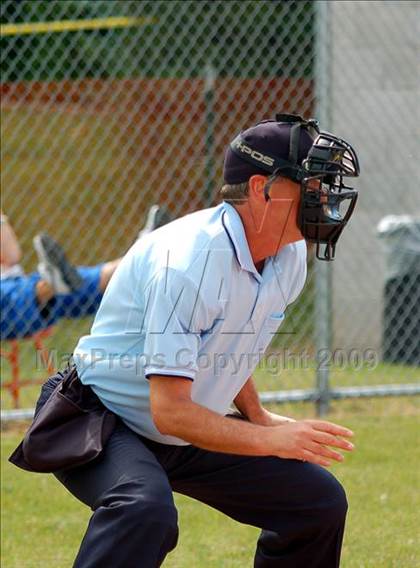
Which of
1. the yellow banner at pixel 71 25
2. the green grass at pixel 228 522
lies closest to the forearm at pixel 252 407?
the green grass at pixel 228 522

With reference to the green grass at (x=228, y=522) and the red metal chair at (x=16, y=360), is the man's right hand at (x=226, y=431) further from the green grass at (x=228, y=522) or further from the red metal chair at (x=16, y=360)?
the red metal chair at (x=16, y=360)

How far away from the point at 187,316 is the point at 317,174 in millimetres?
528

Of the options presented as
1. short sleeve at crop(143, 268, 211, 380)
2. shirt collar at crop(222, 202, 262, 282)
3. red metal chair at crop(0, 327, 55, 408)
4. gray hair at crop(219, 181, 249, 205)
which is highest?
gray hair at crop(219, 181, 249, 205)

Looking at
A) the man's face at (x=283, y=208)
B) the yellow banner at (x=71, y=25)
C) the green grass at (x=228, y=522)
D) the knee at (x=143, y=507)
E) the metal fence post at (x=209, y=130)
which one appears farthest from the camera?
the metal fence post at (x=209, y=130)

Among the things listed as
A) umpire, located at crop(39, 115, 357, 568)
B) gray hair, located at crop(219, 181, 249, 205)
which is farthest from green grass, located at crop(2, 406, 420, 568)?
gray hair, located at crop(219, 181, 249, 205)

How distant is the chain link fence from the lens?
7648 millimetres

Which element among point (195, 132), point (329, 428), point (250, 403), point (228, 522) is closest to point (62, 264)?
point (195, 132)

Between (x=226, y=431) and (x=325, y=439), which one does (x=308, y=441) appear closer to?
(x=325, y=439)

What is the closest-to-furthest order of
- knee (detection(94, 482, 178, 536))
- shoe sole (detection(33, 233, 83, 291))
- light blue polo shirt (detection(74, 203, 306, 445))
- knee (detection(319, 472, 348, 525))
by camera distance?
knee (detection(94, 482, 178, 536))
light blue polo shirt (detection(74, 203, 306, 445))
knee (detection(319, 472, 348, 525))
shoe sole (detection(33, 233, 83, 291))

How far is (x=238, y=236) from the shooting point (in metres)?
3.16

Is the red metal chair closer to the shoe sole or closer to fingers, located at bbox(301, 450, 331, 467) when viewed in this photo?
the shoe sole

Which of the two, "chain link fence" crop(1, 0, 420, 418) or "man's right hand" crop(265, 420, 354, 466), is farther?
"chain link fence" crop(1, 0, 420, 418)

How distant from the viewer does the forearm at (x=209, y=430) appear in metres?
2.95

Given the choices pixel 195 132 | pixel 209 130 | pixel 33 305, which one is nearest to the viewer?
pixel 33 305
